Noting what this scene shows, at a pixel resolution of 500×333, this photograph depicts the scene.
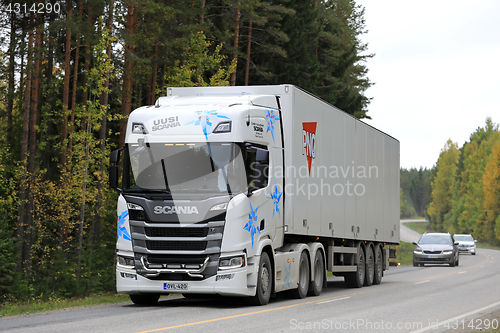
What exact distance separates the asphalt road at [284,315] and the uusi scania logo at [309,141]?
3.32 metres

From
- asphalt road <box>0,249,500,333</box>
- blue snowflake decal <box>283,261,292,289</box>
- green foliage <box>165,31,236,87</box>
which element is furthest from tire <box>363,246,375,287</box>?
green foliage <box>165,31,236,87</box>

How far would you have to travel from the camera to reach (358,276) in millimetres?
20562

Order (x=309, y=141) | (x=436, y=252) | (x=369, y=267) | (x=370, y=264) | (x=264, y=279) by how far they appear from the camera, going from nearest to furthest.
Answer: (x=264, y=279) → (x=309, y=141) → (x=369, y=267) → (x=370, y=264) → (x=436, y=252)

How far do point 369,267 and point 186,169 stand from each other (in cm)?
1052

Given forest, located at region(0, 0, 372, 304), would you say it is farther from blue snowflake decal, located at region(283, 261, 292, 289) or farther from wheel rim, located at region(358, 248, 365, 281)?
blue snowflake decal, located at region(283, 261, 292, 289)

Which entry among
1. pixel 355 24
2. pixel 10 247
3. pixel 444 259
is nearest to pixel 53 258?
pixel 10 247

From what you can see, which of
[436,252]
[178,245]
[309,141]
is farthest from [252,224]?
[436,252]

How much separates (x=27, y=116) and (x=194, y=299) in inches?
622

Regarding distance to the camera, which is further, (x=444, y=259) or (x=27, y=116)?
(x=444, y=259)

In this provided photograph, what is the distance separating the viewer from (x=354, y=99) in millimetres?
46594

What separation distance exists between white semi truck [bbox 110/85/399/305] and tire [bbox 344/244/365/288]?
4.70 meters

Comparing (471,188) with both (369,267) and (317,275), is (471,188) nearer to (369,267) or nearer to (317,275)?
(369,267)

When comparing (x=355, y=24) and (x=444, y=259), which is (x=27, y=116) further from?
(x=355, y=24)

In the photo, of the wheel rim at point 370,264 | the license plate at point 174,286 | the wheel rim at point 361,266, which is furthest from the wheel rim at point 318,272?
the license plate at point 174,286
